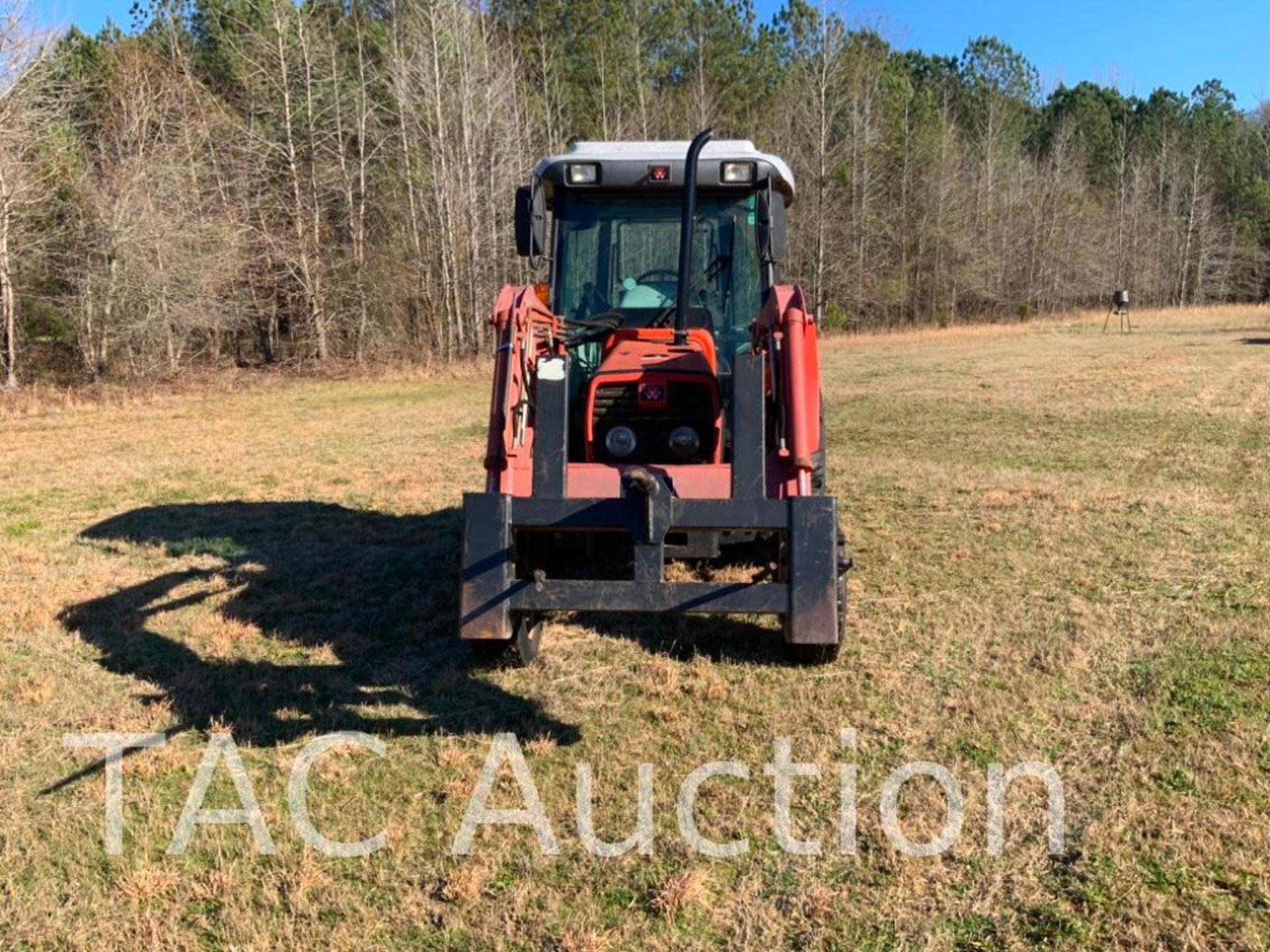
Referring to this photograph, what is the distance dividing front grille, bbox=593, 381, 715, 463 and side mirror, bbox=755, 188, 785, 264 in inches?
53.1

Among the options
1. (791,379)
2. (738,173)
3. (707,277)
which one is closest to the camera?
(791,379)

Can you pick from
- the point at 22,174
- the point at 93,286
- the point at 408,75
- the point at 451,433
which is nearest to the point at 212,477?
the point at 451,433

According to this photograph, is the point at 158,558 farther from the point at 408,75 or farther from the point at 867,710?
the point at 408,75

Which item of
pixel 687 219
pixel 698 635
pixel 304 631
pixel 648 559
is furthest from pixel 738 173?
pixel 304 631

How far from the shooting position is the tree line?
2306cm

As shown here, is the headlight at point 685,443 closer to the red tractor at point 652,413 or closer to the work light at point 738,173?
the red tractor at point 652,413

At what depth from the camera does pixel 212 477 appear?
10469 millimetres

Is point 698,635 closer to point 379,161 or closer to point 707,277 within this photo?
point 707,277

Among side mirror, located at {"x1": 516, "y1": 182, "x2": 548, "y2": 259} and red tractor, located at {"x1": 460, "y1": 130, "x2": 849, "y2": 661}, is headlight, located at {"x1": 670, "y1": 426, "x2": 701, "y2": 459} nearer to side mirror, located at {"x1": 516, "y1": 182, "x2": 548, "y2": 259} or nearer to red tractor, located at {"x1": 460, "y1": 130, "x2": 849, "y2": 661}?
red tractor, located at {"x1": 460, "y1": 130, "x2": 849, "y2": 661}

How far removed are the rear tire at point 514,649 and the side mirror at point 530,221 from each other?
76.5 inches

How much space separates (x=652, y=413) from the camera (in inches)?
183

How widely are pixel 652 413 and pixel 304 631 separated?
2.29 metres

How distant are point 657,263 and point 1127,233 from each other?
5371cm

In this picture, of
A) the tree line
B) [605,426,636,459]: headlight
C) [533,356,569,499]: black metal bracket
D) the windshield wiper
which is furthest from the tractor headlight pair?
the tree line
